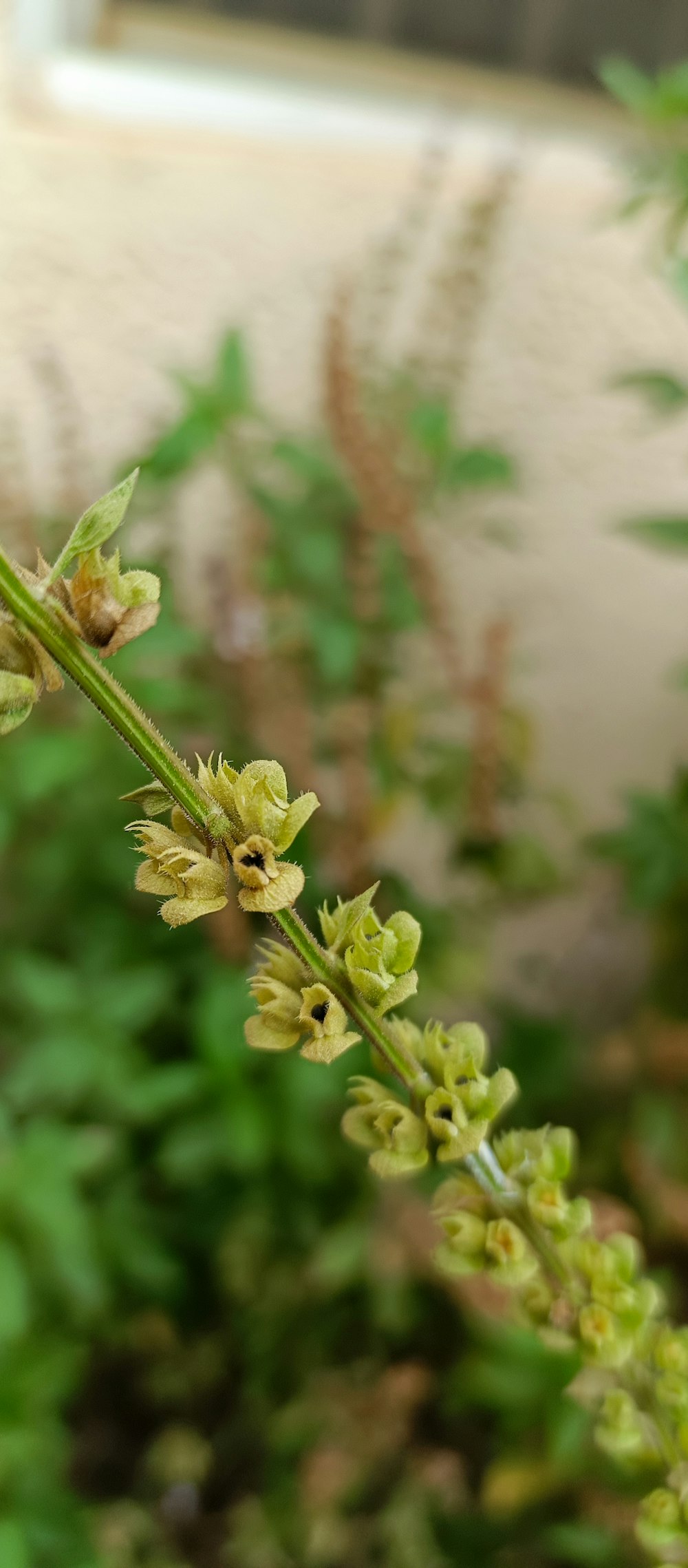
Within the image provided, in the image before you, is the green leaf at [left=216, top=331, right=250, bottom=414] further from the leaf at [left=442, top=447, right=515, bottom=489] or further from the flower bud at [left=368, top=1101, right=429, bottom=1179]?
the flower bud at [left=368, top=1101, right=429, bottom=1179]

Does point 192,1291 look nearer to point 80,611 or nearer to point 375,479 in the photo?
point 375,479

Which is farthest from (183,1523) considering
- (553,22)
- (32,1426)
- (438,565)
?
(553,22)

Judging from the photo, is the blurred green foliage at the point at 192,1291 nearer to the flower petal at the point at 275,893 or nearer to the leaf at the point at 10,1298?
the leaf at the point at 10,1298

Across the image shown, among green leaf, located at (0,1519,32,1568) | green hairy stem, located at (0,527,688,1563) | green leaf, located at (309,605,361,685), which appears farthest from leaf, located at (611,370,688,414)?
green leaf, located at (0,1519,32,1568)

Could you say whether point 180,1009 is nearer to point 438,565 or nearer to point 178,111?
point 438,565

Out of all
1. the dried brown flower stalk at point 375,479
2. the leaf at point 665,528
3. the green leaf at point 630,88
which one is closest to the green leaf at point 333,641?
the dried brown flower stalk at point 375,479

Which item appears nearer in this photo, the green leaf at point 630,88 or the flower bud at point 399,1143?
the flower bud at point 399,1143
